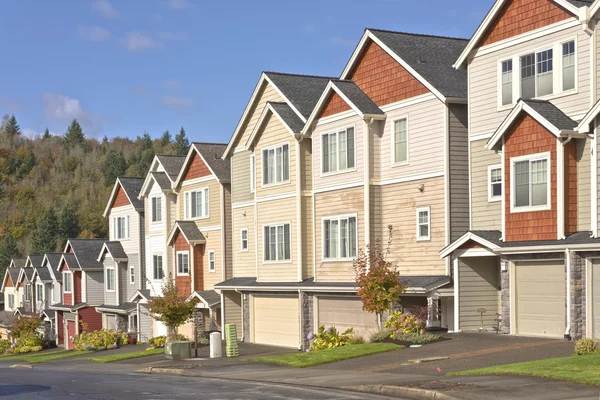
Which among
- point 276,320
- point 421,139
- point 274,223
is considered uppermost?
point 421,139

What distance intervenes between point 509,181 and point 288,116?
15007 mm

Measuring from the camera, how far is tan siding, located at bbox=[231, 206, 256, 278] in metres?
47.4

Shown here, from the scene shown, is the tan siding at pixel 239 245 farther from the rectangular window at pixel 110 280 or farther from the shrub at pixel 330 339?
the rectangular window at pixel 110 280

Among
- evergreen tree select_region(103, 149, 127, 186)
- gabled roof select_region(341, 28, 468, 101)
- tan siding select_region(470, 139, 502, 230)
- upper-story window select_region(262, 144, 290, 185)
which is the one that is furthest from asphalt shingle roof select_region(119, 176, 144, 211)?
evergreen tree select_region(103, 149, 127, 186)

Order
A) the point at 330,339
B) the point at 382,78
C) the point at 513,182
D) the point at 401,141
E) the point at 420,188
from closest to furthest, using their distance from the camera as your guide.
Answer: the point at 513,182 < the point at 420,188 < the point at 330,339 < the point at 401,141 < the point at 382,78

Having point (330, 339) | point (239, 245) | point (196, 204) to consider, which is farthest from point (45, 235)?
point (330, 339)

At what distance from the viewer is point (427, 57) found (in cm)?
3594

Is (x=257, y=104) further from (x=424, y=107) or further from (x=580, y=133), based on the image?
(x=580, y=133)

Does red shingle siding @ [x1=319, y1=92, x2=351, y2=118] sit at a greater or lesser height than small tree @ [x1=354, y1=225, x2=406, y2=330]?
greater

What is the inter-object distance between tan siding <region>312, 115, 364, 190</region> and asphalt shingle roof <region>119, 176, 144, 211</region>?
2594cm

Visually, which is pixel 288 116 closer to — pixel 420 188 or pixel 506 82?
pixel 420 188

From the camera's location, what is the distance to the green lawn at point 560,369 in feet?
64.6

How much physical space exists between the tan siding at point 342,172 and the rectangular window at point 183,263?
1615 centimetres

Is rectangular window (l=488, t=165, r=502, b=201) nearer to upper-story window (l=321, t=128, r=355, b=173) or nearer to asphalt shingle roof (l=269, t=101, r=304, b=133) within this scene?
upper-story window (l=321, t=128, r=355, b=173)
